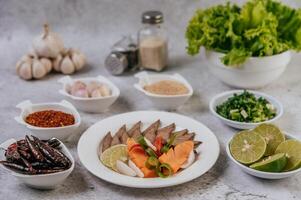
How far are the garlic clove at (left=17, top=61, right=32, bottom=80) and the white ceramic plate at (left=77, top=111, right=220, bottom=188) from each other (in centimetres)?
50

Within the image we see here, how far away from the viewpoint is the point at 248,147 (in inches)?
60.8

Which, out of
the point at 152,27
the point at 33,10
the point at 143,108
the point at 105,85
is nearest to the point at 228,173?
the point at 143,108

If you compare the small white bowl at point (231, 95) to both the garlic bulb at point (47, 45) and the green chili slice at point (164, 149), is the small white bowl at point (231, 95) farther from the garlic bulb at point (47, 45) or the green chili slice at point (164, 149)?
the garlic bulb at point (47, 45)

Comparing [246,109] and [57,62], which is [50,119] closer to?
[57,62]

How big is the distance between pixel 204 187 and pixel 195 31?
73 centimetres

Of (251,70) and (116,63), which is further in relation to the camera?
(116,63)

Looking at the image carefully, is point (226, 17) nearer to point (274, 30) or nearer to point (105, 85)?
point (274, 30)

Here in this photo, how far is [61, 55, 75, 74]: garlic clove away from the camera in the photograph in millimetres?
2188

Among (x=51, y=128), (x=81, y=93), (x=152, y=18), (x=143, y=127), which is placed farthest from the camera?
(x=152, y=18)

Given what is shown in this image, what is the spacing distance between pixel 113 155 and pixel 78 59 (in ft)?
2.42

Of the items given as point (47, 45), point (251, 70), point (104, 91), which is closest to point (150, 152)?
point (104, 91)

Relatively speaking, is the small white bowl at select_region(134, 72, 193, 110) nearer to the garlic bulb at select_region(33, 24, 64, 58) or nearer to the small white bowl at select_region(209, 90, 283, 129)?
the small white bowl at select_region(209, 90, 283, 129)

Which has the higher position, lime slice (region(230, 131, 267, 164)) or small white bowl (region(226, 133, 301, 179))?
lime slice (region(230, 131, 267, 164))

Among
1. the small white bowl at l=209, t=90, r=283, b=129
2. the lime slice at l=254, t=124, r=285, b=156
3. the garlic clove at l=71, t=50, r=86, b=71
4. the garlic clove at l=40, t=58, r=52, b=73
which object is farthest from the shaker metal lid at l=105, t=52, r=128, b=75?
the lime slice at l=254, t=124, r=285, b=156
